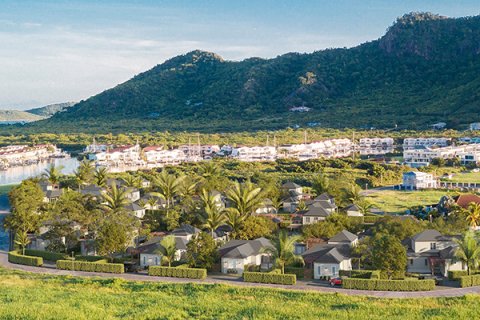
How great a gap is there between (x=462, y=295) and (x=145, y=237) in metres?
20.1

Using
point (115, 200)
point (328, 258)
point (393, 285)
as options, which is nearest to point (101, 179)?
point (115, 200)

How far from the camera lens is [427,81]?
17312 centimetres

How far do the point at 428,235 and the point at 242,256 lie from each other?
1041 cm

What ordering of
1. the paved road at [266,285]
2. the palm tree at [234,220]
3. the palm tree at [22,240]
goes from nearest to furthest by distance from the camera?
1. the paved road at [266,285]
2. the palm tree at [22,240]
3. the palm tree at [234,220]

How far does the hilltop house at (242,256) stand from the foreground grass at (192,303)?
442 centimetres

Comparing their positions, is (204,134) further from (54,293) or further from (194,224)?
(54,293)

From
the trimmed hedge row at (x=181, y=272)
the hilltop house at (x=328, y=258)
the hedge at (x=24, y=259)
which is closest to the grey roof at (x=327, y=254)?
the hilltop house at (x=328, y=258)

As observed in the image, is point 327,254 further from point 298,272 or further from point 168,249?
point 168,249

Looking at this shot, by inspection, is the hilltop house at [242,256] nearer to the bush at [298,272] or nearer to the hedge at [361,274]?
the bush at [298,272]

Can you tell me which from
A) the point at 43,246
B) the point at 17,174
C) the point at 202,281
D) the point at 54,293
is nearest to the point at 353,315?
the point at 202,281

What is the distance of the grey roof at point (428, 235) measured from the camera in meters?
34.3

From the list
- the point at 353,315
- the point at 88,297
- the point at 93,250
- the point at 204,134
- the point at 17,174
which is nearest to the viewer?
the point at 353,315

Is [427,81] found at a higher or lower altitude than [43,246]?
higher

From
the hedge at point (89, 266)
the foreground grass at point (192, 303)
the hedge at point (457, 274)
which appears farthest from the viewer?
the hedge at point (89, 266)
